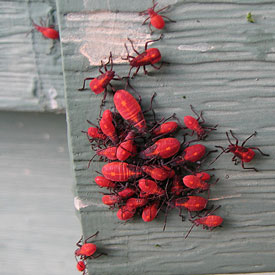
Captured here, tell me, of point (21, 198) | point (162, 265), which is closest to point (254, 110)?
point (162, 265)

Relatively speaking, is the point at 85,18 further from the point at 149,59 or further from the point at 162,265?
the point at 162,265

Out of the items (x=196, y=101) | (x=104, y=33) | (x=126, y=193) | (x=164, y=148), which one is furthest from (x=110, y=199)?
(x=104, y=33)

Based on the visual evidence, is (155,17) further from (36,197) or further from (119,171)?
(36,197)

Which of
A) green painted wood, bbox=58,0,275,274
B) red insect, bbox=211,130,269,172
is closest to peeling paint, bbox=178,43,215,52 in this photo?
green painted wood, bbox=58,0,275,274

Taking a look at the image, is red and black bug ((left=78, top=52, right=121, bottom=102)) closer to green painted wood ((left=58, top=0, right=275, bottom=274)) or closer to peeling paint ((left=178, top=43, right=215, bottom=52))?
green painted wood ((left=58, top=0, right=275, bottom=274))

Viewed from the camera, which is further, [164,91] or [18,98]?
[18,98]

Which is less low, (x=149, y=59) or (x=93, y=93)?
(x=149, y=59)
